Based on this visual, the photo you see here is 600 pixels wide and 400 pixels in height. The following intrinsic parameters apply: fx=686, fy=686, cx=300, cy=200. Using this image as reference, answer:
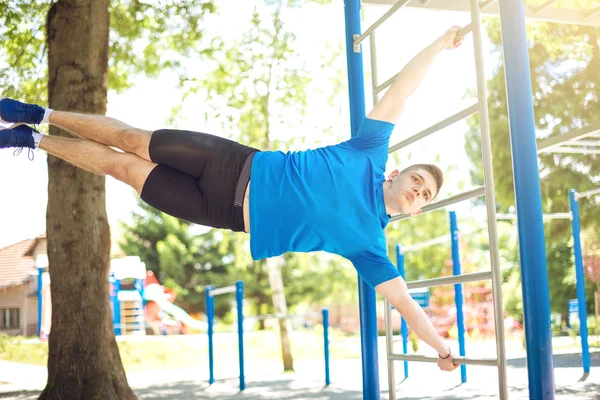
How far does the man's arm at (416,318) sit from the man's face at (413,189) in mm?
316

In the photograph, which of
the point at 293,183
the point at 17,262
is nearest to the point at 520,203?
the point at 293,183

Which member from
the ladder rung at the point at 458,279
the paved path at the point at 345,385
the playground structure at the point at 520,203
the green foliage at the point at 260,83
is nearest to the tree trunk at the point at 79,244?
the paved path at the point at 345,385

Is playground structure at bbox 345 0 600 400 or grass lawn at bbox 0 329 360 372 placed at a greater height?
playground structure at bbox 345 0 600 400

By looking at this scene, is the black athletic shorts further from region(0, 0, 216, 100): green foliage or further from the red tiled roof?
the red tiled roof

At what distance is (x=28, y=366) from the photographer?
9.24 metres

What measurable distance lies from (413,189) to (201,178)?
816mm

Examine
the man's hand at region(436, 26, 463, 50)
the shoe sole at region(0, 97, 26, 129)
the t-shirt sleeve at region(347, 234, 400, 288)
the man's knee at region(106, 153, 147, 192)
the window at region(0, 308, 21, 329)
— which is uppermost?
the man's hand at region(436, 26, 463, 50)

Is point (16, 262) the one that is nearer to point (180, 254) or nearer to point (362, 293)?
point (180, 254)

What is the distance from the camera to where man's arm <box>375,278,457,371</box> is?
259 cm

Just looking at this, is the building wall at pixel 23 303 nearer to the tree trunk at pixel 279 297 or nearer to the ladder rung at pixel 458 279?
the tree trunk at pixel 279 297

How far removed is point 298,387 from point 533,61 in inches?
293

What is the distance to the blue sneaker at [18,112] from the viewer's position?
9.20 ft

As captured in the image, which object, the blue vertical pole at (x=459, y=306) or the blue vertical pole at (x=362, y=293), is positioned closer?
the blue vertical pole at (x=362, y=293)

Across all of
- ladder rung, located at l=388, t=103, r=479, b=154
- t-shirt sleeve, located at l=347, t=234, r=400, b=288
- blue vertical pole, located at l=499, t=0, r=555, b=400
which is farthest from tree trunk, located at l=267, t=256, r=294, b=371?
blue vertical pole, located at l=499, t=0, r=555, b=400
